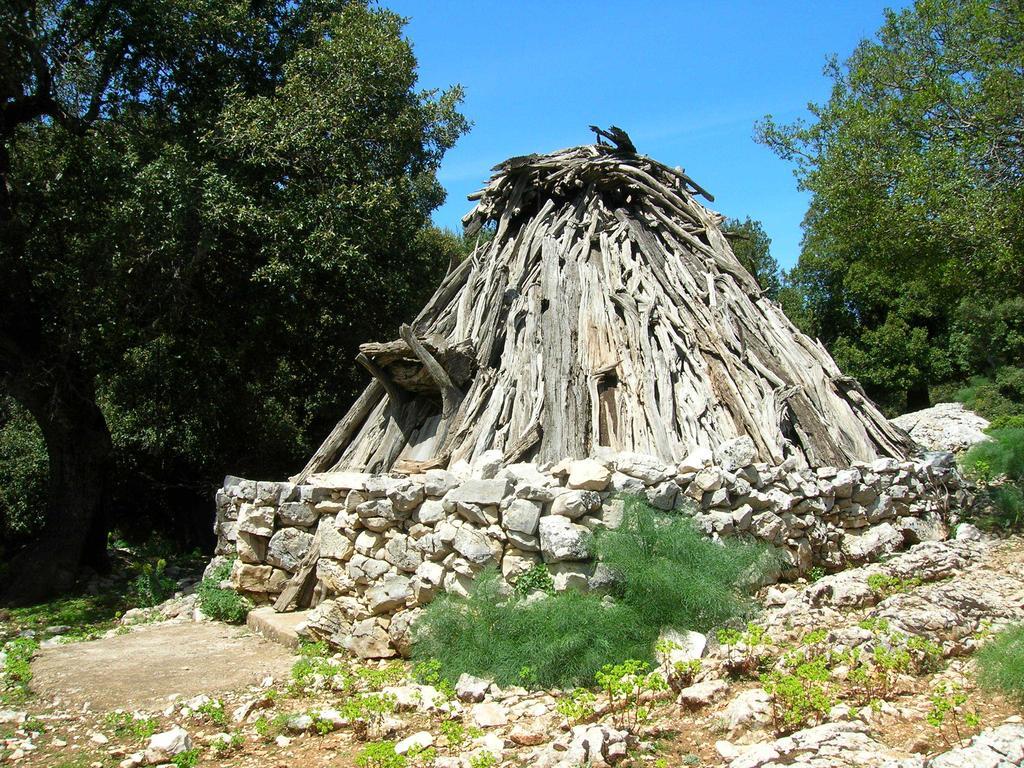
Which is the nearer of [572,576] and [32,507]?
[572,576]

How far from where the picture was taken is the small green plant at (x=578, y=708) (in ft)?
14.7

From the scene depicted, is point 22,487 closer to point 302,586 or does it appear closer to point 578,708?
point 302,586

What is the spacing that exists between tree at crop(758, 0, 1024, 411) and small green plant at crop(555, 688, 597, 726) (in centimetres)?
762

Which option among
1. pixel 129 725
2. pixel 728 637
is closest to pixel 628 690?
pixel 728 637

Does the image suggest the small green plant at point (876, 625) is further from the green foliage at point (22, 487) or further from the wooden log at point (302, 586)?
the green foliage at point (22, 487)

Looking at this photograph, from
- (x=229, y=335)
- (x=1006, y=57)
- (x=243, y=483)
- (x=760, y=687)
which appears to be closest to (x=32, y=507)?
(x=229, y=335)

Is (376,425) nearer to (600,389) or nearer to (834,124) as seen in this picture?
(600,389)

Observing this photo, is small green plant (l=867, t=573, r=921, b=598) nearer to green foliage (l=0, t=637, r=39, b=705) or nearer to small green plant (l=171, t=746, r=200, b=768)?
small green plant (l=171, t=746, r=200, b=768)

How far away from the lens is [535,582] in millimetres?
6074

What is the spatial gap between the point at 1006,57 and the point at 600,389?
247 inches

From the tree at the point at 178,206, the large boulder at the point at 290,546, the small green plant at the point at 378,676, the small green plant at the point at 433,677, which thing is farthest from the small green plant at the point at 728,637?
the tree at the point at 178,206

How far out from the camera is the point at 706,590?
18.5 feet

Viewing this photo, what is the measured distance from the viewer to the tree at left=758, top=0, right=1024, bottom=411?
9.76 meters

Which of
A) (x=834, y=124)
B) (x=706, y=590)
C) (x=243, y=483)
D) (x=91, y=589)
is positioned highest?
(x=834, y=124)
